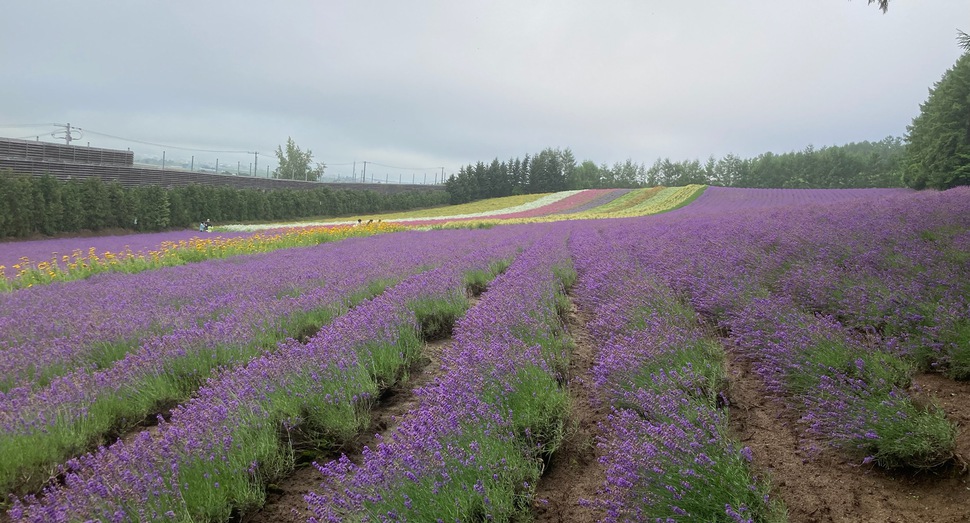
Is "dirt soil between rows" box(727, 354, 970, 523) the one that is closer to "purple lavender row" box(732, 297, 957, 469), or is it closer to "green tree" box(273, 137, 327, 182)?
"purple lavender row" box(732, 297, 957, 469)

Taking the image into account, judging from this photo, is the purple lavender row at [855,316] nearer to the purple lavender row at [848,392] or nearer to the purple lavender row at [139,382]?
the purple lavender row at [848,392]

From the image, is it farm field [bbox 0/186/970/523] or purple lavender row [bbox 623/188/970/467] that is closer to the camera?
farm field [bbox 0/186/970/523]

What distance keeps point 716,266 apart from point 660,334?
2.46 meters

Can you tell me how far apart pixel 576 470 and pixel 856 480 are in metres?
1.11

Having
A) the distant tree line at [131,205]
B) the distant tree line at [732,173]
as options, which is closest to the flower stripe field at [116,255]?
the distant tree line at [131,205]

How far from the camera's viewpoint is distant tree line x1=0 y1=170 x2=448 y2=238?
18359 millimetres

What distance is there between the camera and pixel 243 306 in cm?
444

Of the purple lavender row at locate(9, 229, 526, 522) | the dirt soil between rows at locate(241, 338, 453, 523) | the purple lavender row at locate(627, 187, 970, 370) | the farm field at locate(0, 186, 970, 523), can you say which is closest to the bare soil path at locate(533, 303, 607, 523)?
the farm field at locate(0, 186, 970, 523)

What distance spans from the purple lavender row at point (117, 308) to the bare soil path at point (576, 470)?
10.5ft

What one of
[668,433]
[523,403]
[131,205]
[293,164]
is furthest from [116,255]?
[293,164]

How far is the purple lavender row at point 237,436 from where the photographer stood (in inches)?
70.9

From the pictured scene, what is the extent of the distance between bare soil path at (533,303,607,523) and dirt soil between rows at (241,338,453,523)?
0.89m

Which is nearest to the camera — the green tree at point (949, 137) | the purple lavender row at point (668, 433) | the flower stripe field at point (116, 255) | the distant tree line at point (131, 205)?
the purple lavender row at point (668, 433)

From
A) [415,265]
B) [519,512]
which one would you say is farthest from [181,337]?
[415,265]
